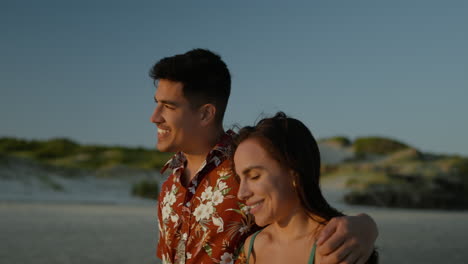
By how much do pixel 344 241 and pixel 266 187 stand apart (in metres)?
0.36

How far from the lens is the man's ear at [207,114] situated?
2662mm

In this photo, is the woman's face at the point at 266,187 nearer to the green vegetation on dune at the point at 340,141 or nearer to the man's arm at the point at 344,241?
the man's arm at the point at 344,241

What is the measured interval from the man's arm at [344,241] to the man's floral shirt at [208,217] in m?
0.65

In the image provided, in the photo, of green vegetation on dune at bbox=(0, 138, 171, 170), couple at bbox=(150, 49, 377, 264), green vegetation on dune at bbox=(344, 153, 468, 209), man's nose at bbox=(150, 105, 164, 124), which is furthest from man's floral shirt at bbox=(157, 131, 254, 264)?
green vegetation on dune at bbox=(0, 138, 171, 170)

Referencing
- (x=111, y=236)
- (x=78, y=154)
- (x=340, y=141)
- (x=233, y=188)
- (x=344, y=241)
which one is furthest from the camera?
(x=340, y=141)

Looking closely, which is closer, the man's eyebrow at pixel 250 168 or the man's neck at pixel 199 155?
the man's eyebrow at pixel 250 168

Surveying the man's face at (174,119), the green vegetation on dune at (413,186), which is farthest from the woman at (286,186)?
the green vegetation on dune at (413,186)

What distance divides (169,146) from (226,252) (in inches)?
23.5

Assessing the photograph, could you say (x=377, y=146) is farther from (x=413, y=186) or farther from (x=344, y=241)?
(x=344, y=241)

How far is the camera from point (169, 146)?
2.62 m

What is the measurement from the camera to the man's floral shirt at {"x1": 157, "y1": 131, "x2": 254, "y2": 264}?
2.44 meters

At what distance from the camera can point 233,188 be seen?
2477 millimetres

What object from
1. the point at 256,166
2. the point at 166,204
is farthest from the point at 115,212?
the point at 256,166

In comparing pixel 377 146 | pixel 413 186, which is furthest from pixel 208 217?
pixel 377 146
